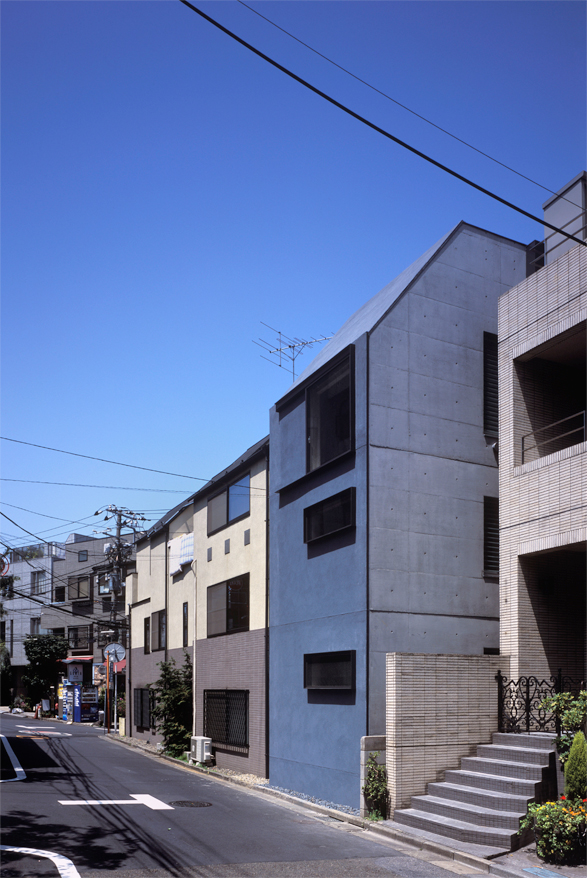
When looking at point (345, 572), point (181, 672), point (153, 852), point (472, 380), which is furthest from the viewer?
point (181, 672)

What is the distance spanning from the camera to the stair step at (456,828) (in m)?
12.4

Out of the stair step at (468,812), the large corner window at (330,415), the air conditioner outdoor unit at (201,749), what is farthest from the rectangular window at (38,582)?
the stair step at (468,812)

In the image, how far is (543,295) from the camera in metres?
16.7

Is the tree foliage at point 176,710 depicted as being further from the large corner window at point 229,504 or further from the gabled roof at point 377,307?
the gabled roof at point 377,307

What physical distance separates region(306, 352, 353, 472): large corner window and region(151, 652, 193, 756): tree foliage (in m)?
11.5

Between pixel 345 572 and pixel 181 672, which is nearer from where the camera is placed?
pixel 345 572

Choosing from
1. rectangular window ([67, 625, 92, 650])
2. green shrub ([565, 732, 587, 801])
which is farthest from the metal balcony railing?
rectangular window ([67, 625, 92, 650])

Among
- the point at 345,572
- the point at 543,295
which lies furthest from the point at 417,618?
the point at 543,295

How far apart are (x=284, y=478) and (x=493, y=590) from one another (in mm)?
5877

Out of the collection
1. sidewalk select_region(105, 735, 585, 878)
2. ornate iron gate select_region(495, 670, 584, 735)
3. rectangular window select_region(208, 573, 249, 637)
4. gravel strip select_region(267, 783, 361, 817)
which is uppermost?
rectangular window select_region(208, 573, 249, 637)

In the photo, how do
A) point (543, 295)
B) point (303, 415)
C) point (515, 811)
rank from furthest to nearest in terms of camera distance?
point (303, 415), point (543, 295), point (515, 811)

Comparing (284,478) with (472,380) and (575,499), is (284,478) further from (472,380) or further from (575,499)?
(575,499)

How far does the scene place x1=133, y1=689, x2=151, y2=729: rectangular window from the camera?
3494 cm

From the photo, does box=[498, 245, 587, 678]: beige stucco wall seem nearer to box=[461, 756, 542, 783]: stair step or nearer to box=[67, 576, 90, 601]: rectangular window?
box=[461, 756, 542, 783]: stair step
